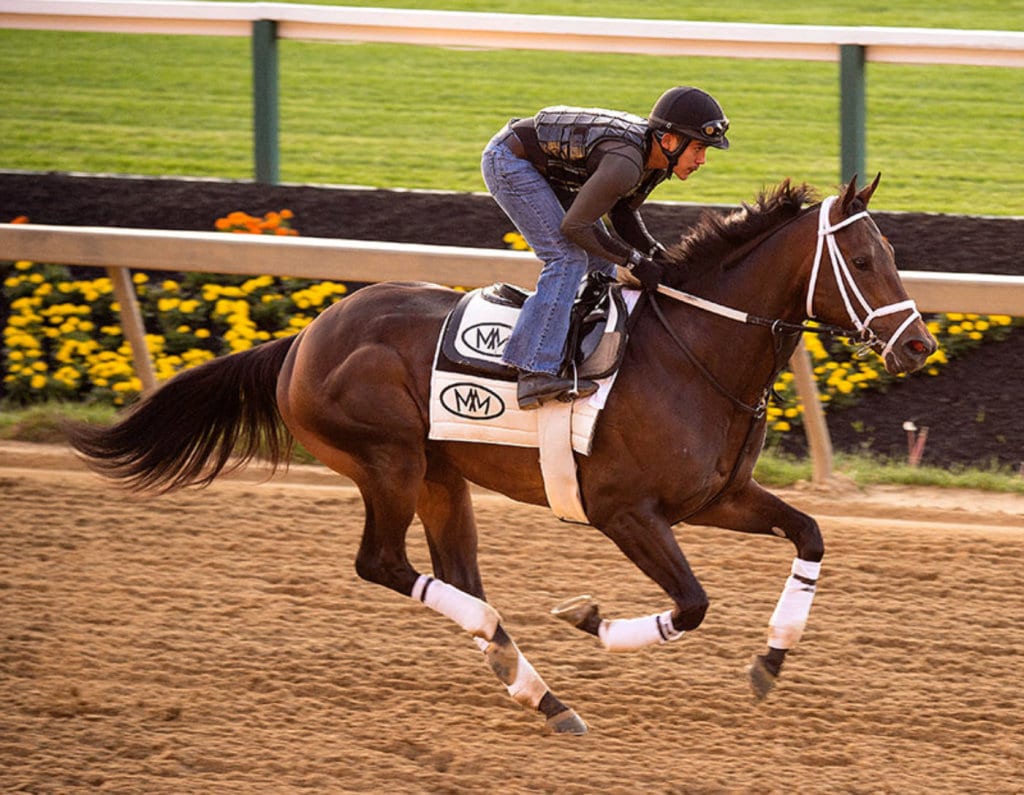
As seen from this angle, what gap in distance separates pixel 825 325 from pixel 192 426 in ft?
7.81

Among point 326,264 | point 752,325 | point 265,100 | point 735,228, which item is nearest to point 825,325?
point 752,325

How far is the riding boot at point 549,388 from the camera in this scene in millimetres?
5145

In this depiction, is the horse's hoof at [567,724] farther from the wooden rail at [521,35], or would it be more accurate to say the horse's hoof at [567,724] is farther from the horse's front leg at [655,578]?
the wooden rail at [521,35]

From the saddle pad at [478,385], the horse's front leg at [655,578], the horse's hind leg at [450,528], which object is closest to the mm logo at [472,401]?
the saddle pad at [478,385]

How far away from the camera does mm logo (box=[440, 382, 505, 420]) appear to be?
533cm

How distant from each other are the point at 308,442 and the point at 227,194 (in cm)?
460

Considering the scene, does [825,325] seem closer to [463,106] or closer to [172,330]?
[172,330]

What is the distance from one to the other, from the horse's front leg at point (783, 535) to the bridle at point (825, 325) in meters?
0.35

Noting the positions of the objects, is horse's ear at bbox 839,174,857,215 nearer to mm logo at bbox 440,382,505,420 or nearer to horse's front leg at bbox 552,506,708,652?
horse's front leg at bbox 552,506,708,652

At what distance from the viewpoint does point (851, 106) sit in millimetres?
9227

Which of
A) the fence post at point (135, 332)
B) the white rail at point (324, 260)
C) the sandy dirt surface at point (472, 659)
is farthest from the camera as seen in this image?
the fence post at point (135, 332)

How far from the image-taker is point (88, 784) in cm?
464

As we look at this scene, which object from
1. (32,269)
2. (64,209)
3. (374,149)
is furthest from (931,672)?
(374,149)

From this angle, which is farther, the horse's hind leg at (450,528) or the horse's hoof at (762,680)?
the horse's hind leg at (450,528)
